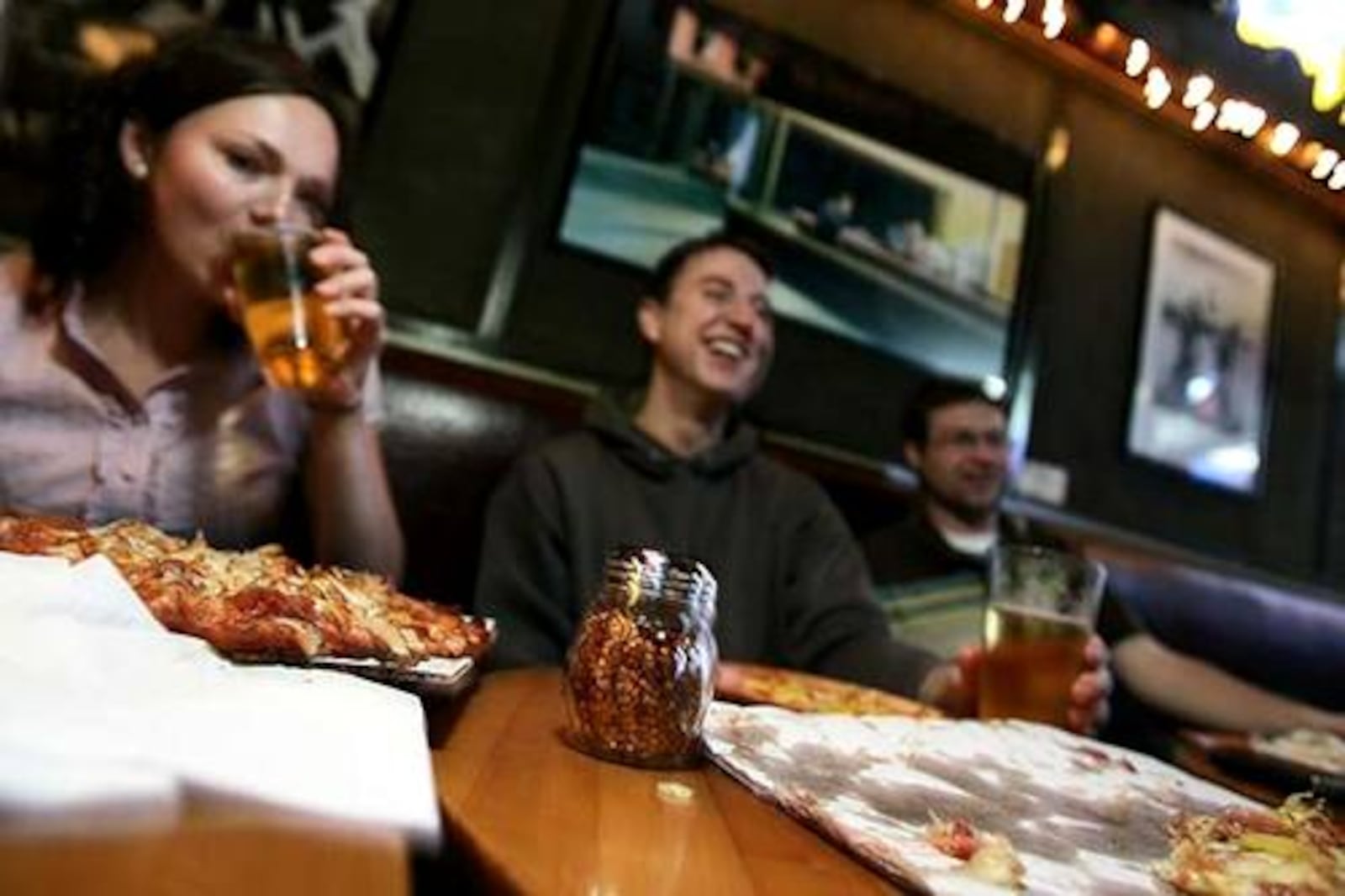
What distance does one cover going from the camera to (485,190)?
266cm

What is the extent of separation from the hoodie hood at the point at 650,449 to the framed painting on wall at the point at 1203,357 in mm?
2256

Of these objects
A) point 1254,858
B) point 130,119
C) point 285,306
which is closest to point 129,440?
point 285,306

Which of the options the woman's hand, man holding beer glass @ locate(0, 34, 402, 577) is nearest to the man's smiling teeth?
man holding beer glass @ locate(0, 34, 402, 577)

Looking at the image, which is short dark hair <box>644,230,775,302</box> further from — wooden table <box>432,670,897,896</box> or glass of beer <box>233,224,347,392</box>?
wooden table <box>432,670,897,896</box>

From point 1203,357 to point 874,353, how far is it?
1.72 m

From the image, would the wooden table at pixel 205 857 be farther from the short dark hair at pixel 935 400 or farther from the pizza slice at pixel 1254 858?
the short dark hair at pixel 935 400

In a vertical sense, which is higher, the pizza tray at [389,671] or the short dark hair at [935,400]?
the short dark hair at [935,400]

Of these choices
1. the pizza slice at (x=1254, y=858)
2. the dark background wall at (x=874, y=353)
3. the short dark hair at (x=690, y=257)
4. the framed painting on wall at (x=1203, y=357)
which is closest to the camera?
the pizza slice at (x=1254, y=858)

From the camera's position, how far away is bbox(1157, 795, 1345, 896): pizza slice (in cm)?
64

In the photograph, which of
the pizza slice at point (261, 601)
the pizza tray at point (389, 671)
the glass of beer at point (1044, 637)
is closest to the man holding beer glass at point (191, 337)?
the pizza slice at point (261, 601)

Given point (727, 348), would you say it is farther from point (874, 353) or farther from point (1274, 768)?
point (1274, 768)

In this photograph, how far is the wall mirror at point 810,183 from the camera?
282cm

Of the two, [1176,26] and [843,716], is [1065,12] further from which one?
[843,716]

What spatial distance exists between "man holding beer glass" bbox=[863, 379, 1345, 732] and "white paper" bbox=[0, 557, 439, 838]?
0.83m
